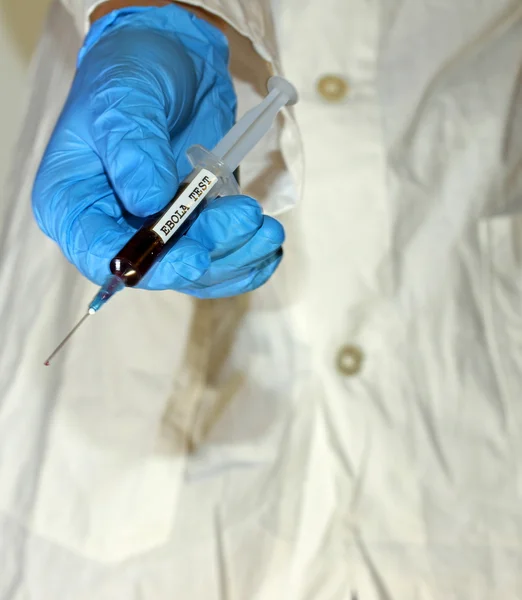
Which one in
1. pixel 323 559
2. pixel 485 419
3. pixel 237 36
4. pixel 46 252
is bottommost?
pixel 323 559

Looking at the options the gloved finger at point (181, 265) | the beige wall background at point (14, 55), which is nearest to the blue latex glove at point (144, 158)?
the gloved finger at point (181, 265)

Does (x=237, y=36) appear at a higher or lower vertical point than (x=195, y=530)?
higher

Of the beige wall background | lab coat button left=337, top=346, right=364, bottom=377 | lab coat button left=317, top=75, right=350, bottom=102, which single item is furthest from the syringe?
the beige wall background

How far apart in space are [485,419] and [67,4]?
58 cm

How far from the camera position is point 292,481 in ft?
2.06

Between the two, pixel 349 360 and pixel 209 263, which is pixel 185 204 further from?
pixel 349 360

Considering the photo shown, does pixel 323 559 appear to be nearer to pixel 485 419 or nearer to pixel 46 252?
pixel 485 419

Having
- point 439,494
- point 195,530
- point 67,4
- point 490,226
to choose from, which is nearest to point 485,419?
point 439,494

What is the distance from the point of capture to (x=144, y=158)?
1.34ft

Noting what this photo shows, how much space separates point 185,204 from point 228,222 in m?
0.04

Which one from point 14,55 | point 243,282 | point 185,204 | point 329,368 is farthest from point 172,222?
point 14,55

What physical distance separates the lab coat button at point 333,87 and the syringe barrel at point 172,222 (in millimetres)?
241

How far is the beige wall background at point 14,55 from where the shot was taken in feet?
2.69

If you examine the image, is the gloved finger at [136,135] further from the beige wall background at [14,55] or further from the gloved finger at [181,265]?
the beige wall background at [14,55]
